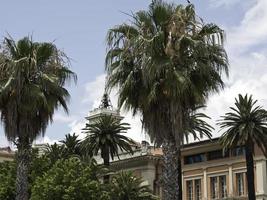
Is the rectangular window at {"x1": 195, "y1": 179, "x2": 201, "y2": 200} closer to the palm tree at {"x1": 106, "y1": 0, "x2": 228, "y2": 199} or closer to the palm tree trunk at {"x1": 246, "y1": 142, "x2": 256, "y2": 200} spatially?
the palm tree trunk at {"x1": 246, "y1": 142, "x2": 256, "y2": 200}

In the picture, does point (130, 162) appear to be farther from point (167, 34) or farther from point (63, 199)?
point (167, 34)

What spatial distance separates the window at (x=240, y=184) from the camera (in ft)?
239

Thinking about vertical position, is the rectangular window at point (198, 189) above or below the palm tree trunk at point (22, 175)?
above

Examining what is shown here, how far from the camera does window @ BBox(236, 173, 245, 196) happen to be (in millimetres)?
72750

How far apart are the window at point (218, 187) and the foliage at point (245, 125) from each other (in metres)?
14.9

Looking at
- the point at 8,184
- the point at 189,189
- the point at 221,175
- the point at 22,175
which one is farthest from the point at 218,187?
the point at 22,175

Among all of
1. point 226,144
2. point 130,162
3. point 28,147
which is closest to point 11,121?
point 28,147

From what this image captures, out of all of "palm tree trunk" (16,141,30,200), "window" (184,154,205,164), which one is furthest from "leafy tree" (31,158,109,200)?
"window" (184,154,205,164)

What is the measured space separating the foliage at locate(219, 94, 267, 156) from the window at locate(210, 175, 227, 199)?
14923mm

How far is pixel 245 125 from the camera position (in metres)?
59.8

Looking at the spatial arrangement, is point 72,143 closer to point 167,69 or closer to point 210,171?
point 210,171

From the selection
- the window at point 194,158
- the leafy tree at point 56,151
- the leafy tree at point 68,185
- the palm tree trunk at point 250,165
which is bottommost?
the leafy tree at point 68,185

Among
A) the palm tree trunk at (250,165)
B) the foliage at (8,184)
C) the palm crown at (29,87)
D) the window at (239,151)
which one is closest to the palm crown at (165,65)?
the palm crown at (29,87)

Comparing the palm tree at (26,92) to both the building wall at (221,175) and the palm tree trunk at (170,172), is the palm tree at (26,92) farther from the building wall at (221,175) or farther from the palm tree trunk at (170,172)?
the building wall at (221,175)
